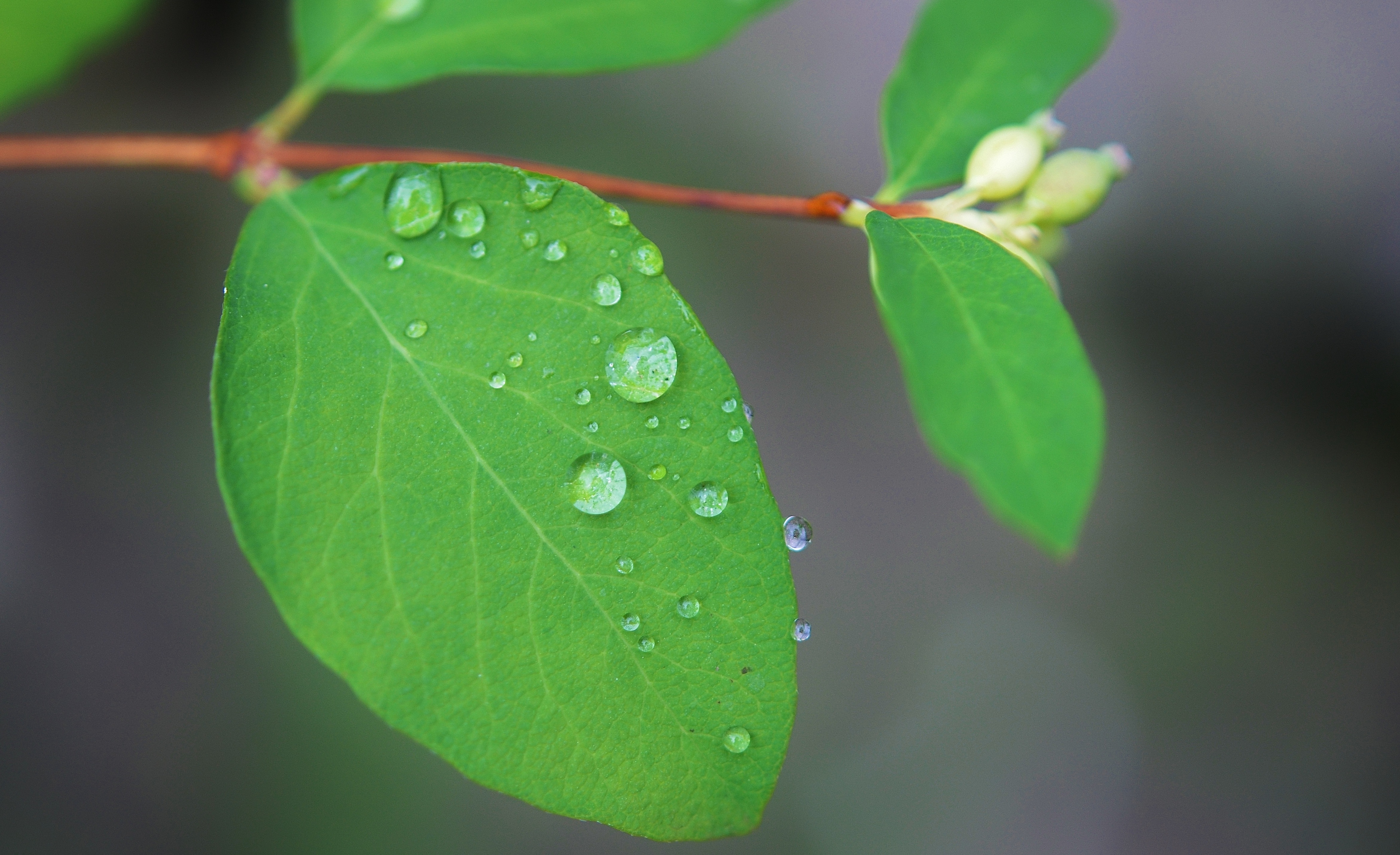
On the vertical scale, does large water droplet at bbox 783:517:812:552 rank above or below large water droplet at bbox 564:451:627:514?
below

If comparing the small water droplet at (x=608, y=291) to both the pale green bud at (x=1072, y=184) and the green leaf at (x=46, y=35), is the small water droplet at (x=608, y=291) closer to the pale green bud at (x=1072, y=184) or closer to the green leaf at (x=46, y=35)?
the pale green bud at (x=1072, y=184)

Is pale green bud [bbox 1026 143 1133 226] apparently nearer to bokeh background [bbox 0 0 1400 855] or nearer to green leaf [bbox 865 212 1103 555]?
green leaf [bbox 865 212 1103 555]

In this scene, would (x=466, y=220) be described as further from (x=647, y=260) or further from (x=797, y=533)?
(x=797, y=533)

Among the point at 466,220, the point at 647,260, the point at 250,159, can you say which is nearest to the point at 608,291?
the point at 647,260

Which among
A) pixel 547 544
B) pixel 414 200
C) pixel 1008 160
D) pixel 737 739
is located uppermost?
pixel 414 200

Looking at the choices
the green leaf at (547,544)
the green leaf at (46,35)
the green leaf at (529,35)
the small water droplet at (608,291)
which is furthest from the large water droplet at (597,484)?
the green leaf at (46,35)

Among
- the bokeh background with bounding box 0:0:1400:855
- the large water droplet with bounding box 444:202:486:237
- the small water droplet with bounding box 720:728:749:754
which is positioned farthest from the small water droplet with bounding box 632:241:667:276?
the bokeh background with bounding box 0:0:1400:855
